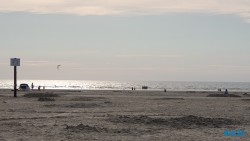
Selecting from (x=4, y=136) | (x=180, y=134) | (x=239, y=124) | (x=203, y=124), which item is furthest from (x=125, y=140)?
(x=239, y=124)

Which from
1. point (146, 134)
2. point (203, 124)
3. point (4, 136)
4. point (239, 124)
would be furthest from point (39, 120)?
point (239, 124)

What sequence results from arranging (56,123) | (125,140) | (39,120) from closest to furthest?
1. (125,140)
2. (56,123)
3. (39,120)

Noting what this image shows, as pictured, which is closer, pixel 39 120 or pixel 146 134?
pixel 146 134

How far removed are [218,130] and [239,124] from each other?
285 centimetres

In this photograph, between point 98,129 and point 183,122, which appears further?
point 183,122

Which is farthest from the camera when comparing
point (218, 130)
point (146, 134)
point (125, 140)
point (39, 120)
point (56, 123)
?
point (39, 120)

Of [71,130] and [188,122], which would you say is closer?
[71,130]

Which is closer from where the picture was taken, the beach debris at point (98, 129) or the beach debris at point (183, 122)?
the beach debris at point (98, 129)

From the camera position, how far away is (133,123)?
18.8 m

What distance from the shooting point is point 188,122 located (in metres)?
19.3

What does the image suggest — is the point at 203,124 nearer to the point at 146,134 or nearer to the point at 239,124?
the point at 239,124

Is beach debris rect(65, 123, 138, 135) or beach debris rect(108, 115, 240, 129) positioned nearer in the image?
beach debris rect(65, 123, 138, 135)

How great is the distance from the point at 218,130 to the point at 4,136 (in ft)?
29.0

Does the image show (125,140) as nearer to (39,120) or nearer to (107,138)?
(107,138)
